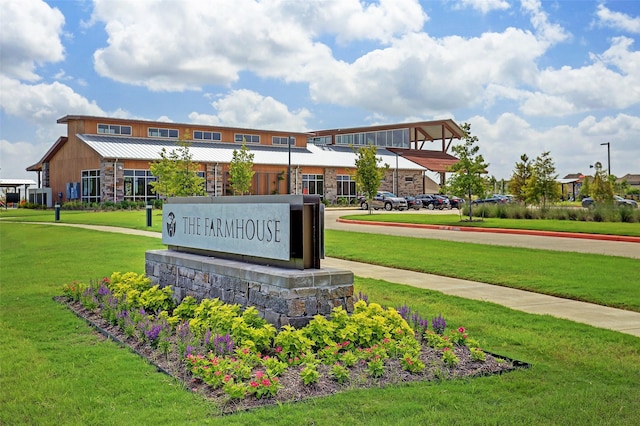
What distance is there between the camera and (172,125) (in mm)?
62000

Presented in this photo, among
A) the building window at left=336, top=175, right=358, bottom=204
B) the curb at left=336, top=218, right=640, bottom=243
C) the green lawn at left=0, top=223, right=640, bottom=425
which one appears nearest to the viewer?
the green lawn at left=0, top=223, right=640, bottom=425

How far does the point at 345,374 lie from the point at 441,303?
4.29 meters

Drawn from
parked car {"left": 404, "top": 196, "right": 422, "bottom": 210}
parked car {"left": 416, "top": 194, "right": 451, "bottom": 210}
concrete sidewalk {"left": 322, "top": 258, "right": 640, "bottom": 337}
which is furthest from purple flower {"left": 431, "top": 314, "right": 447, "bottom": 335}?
parked car {"left": 416, "top": 194, "right": 451, "bottom": 210}

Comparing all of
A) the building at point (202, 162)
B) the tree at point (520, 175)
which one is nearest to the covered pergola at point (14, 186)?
the building at point (202, 162)

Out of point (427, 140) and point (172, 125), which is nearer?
point (172, 125)

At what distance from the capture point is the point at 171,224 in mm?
11367

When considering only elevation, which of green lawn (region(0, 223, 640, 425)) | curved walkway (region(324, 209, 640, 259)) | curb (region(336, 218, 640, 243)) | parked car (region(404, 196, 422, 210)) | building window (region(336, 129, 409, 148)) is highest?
building window (region(336, 129, 409, 148))

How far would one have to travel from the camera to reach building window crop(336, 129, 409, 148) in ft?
279

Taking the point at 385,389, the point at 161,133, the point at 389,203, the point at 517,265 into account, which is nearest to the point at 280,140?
the point at 161,133

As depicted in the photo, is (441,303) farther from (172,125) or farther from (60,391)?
(172,125)

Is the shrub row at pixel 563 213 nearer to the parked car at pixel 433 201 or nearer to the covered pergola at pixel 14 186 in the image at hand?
the parked car at pixel 433 201

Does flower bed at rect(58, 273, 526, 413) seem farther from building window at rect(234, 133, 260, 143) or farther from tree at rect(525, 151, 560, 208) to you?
building window at rect(234, 133, 260, 143)

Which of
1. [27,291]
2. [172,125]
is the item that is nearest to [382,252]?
[27,291]

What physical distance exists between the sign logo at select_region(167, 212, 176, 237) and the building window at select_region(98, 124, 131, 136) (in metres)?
49.9
